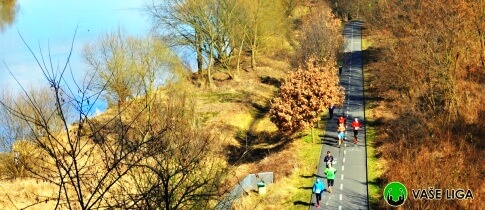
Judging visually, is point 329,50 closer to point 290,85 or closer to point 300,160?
point 290,85

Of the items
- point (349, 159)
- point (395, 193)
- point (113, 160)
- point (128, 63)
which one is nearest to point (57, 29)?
point (128, 63)

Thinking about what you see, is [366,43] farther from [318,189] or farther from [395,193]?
[318,189]

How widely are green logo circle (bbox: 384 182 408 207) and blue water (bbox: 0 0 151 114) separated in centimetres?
2405

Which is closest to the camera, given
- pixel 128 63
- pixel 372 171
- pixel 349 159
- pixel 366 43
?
pixel 372 171

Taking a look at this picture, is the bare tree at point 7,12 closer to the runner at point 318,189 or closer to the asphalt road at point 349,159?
the asphalt road at point 349,159

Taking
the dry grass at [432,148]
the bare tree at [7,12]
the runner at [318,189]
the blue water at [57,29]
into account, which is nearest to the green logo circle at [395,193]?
the dry grass at [432,148]

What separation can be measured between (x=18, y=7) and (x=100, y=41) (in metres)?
54.1

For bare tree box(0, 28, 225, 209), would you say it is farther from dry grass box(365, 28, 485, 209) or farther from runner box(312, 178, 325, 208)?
dry grass box(365, 28, 485, 209)

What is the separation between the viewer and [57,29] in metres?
64.4

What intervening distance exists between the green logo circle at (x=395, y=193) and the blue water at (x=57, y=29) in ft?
78.9

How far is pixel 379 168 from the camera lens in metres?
25.8

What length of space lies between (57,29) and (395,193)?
54764mm

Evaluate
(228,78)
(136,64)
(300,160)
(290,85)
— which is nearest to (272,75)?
(228,78)

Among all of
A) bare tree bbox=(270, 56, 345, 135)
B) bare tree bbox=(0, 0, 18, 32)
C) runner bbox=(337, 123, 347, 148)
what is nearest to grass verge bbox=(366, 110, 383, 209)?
runner bbox=(337, 123, 347, 148)
